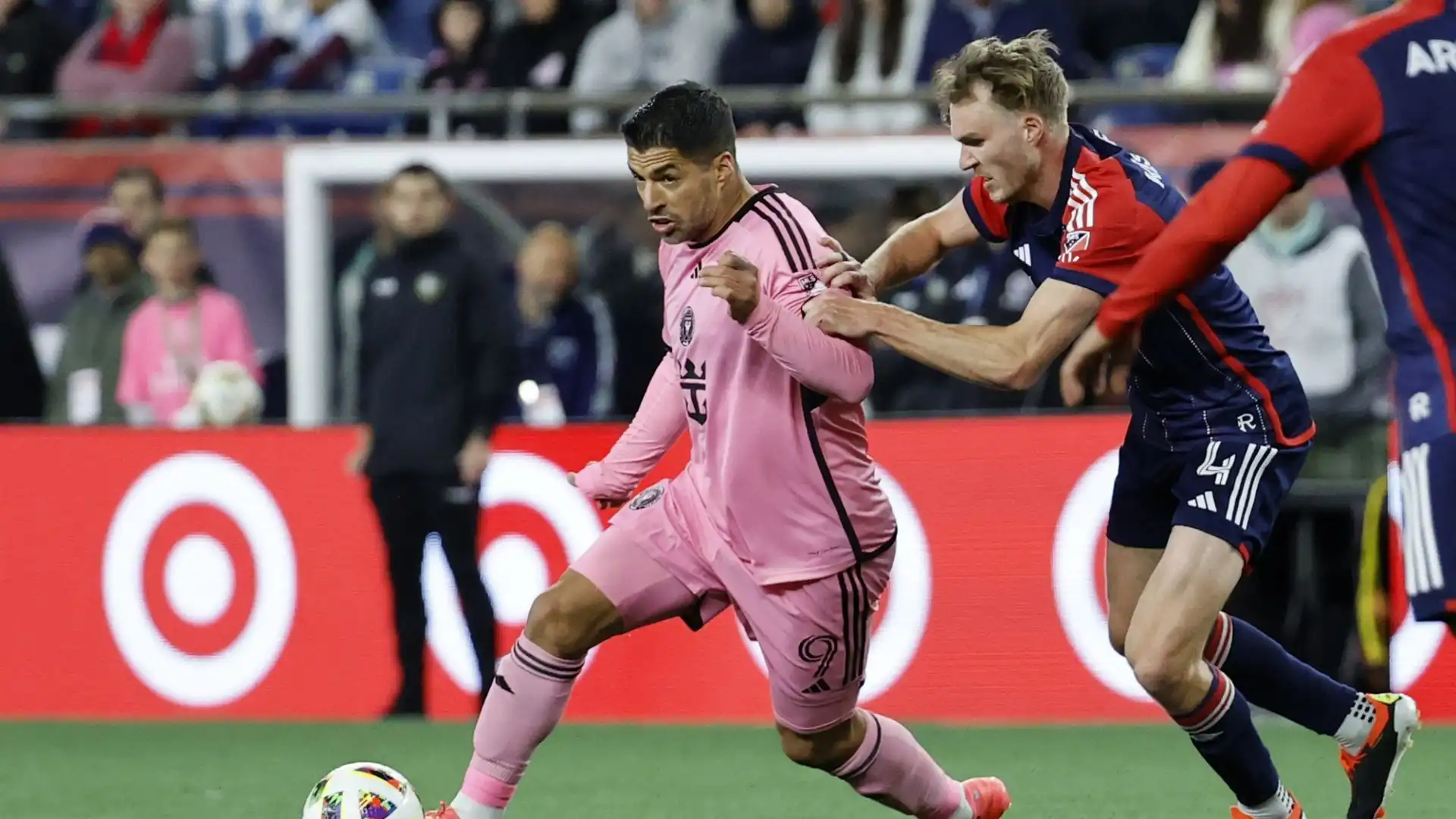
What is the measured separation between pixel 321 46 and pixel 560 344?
3.10 m

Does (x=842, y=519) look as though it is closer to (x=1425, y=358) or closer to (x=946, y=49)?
(x=1425, y=358)

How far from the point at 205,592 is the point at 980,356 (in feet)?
18.0

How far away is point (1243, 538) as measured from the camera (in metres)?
5.70

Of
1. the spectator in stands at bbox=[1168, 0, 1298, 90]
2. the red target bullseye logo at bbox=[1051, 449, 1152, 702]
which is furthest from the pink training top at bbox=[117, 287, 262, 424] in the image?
the spectator in stands at bbox=[1168, 0, 1298, 90]

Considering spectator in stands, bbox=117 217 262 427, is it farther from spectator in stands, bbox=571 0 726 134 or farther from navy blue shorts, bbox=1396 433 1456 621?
navy blue shorts, bbox=1396 433 1456 621

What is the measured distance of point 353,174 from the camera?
10688 millimetres

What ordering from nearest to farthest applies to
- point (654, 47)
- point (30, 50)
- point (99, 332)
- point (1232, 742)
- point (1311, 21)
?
point (1232, 742) < point (1311, 21) < point (99, 332) < point (654, 47) < point (30, 50)

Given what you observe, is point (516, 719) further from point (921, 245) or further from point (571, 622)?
point (921, 245)

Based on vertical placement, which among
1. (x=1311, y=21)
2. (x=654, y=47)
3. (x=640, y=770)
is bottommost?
(x=640, y=770)

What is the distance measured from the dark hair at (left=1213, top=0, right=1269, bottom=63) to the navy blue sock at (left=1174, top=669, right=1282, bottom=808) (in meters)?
5.35

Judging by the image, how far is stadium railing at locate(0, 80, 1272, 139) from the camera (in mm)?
10117

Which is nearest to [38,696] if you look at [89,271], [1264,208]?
[89,271]

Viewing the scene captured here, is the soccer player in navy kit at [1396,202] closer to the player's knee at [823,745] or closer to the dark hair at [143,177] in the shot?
the player's knee at [823,745]

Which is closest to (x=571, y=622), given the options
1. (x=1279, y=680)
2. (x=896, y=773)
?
(x=896, y=773)
